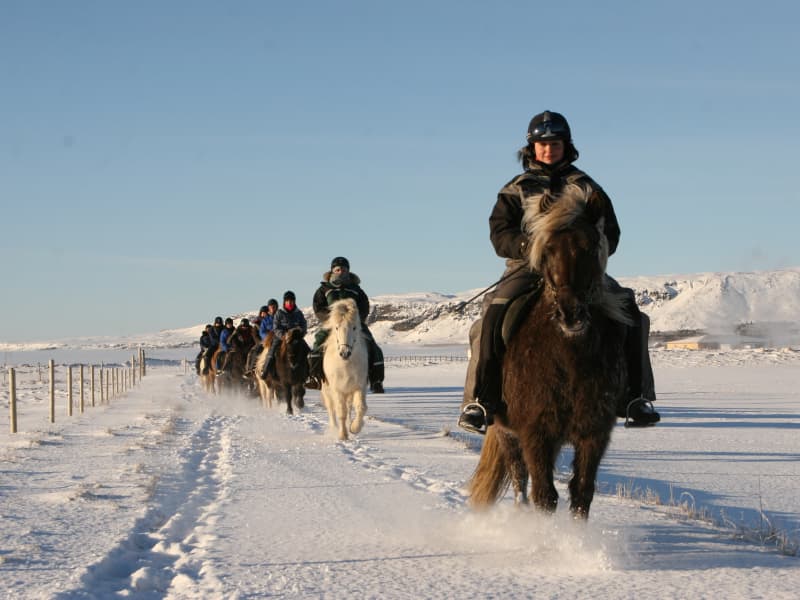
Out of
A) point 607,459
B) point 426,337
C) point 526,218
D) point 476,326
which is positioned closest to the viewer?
point 526,218

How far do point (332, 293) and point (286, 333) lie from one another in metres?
7.08

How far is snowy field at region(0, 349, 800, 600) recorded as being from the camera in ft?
16.6

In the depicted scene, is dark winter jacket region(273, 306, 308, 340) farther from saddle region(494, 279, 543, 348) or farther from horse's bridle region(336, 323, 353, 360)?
saddle region(494, 279, 543, 348)

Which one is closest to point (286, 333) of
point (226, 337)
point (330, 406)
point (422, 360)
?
point (330, 406)

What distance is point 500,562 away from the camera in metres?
5.54

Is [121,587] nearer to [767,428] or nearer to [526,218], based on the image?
[526,218]

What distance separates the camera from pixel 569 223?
5.64 meters

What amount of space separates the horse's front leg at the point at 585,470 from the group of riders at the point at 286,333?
856 cm

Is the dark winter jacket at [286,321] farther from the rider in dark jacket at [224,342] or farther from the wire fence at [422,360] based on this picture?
the wire fence at [422,360]

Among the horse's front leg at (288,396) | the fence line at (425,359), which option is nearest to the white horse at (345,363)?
the horse's front leg at (288,396)

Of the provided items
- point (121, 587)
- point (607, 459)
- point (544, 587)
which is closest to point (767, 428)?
point (607, 459)

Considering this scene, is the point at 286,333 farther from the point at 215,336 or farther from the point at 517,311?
the point at 517,311

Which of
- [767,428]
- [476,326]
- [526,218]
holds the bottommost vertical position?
[767,428]

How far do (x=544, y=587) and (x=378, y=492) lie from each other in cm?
354
